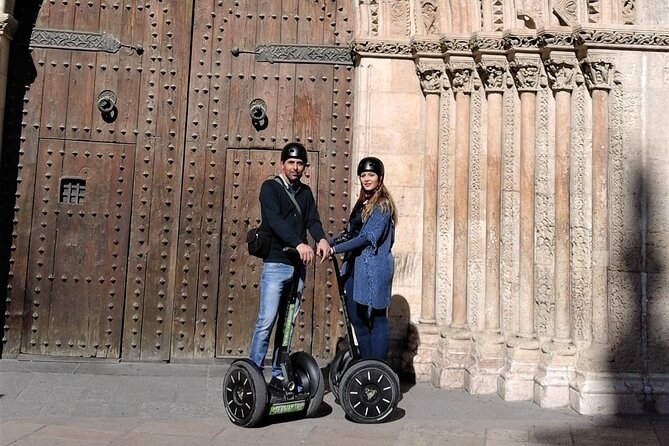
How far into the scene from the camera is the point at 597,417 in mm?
4102

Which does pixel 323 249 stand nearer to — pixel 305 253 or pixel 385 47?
pixel 305 253

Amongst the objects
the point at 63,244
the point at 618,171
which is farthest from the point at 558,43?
the point at 63,244

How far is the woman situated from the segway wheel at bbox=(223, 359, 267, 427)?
2.64ft

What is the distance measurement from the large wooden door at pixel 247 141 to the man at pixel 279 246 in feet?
5.58

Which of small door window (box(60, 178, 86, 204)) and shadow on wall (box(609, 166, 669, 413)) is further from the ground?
small door window (box(60, 178, 86, 204))

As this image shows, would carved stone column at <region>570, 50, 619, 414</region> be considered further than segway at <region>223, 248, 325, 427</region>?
Yes

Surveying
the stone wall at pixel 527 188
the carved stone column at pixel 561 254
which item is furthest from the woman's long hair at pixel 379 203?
the carved stone column at pixel 561 254

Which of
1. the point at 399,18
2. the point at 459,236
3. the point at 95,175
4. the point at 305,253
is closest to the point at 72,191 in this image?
the point at 95,175

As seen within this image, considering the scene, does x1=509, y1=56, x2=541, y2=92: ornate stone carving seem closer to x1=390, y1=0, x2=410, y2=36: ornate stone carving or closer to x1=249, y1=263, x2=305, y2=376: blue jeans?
x1=390, y1=0, x2=410, y2=36: ornate stone carving

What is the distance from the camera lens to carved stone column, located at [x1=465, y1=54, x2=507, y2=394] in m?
4.76

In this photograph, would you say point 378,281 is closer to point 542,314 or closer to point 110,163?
point 542,314

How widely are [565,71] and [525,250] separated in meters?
1.39

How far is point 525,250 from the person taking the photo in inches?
190

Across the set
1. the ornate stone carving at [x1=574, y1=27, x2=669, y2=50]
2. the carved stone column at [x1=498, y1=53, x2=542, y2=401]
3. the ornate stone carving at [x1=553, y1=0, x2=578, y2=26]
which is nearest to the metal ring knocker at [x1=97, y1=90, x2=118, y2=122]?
the carved stone column at [x1=498, y1=53, x2=542, y2=401]
